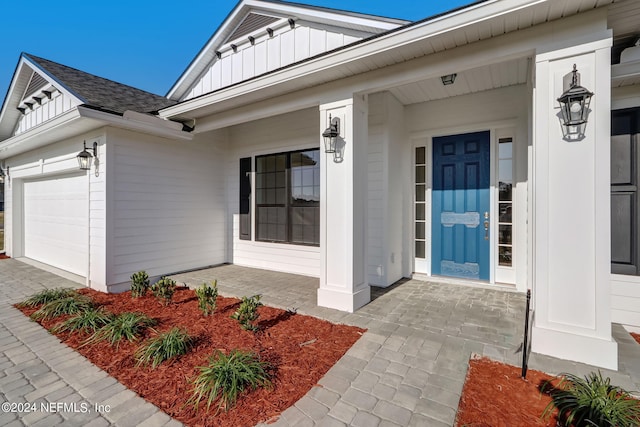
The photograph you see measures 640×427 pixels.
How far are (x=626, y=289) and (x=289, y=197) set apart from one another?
15.7 ft

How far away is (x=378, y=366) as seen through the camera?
2291 mm

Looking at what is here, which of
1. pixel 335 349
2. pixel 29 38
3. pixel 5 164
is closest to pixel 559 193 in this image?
pixel 335 349

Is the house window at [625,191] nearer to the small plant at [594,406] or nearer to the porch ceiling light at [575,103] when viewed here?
the porch ceiling light at [575,103]

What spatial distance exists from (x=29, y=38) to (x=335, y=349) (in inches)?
517

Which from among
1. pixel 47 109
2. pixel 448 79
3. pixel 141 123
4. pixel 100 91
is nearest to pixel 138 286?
pixel 141 123

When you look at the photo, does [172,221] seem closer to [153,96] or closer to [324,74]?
[153,96]

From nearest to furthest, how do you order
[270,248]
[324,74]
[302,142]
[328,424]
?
1. [328,424]
2. [324,74]
3. [302,142]
4. [270,248]

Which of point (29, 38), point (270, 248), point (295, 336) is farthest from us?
point (29, 38)

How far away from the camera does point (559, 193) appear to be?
2371 millimetres

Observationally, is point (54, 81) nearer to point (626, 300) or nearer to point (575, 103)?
point (575, 103)

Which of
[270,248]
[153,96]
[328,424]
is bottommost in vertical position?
[328,424]

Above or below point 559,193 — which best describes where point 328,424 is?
below

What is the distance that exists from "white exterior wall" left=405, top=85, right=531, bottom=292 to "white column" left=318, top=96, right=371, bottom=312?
5.78 ft

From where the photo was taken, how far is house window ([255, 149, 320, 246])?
17.3 feet
